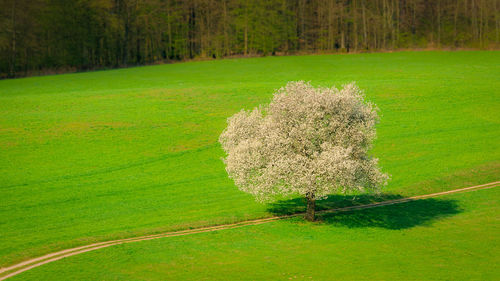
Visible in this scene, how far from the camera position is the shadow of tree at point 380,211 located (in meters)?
38.3

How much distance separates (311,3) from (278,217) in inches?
3615

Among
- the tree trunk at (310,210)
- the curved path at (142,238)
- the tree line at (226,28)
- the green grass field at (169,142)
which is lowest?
the curved path at (142,238)

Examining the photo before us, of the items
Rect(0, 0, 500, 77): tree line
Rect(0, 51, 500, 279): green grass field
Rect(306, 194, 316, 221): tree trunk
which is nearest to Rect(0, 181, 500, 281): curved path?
Rect(0, 51, 500, 279): green grass field

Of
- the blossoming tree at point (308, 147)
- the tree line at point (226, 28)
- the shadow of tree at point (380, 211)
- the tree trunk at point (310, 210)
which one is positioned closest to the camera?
the blossoming tree at point (308, 147)

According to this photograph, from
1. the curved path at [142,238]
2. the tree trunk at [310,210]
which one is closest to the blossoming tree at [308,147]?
the tree trunk at [310,210]

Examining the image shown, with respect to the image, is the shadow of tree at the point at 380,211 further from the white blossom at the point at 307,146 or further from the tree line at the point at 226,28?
the tree line at the point at 226,28

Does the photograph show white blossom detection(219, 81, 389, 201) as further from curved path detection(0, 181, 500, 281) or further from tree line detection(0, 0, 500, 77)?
tree line detection(0, 0, 500, 77)

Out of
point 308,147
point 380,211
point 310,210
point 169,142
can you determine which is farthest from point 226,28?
point 308,147

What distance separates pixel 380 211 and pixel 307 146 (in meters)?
8.86

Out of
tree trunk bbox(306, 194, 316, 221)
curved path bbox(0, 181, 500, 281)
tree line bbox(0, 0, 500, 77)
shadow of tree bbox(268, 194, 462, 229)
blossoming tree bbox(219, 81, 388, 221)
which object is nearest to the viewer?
curved path bbox(0, 181, 500, 281)

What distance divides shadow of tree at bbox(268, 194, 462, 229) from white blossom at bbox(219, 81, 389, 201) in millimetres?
2694

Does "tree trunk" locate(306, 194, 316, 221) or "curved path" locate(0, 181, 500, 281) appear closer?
"curved path" locate(0, 181, 500, 281)

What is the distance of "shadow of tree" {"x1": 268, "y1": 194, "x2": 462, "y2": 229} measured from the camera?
126 feet

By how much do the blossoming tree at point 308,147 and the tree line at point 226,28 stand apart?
254ft
